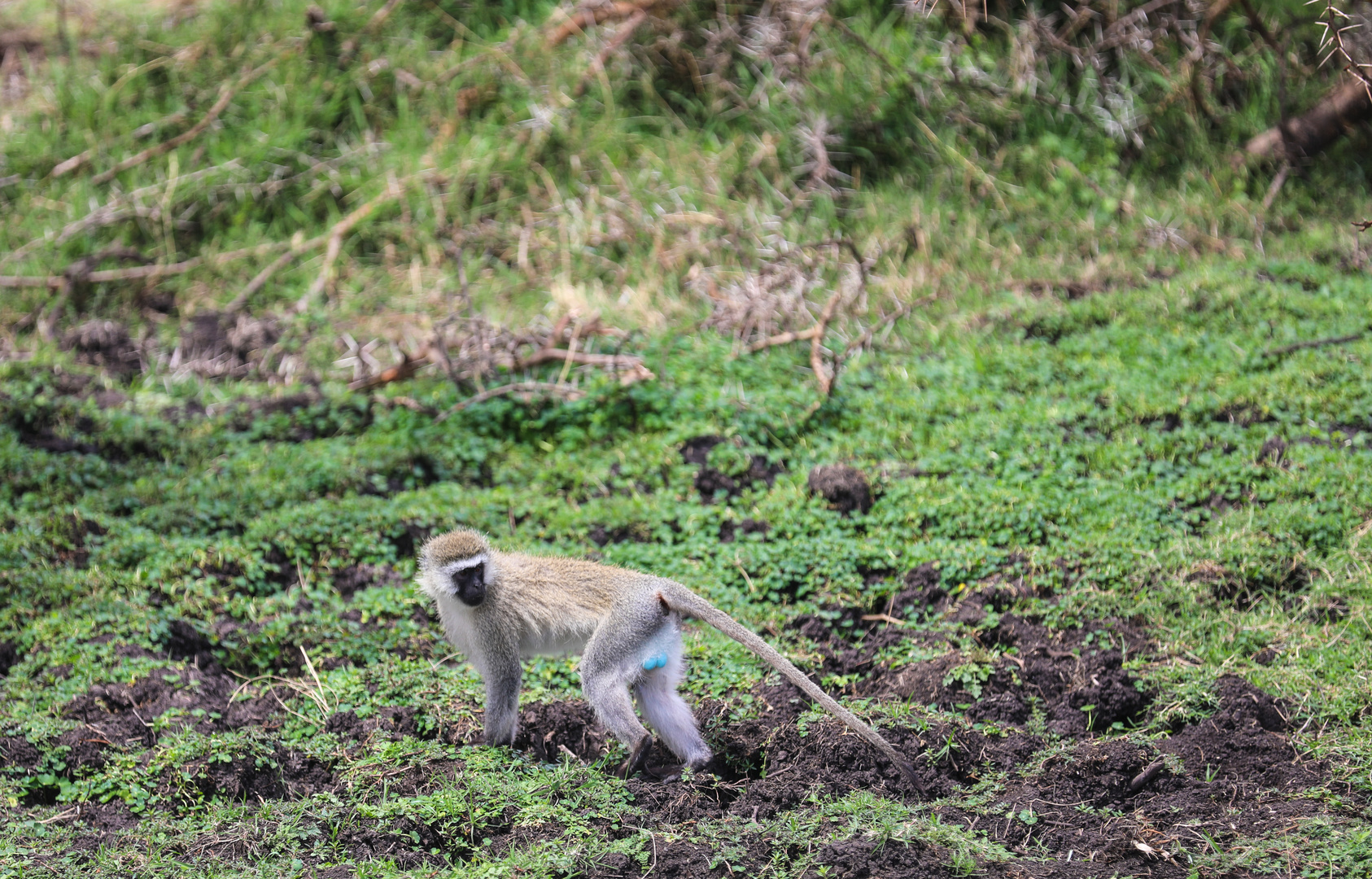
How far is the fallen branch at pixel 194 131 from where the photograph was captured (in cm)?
980

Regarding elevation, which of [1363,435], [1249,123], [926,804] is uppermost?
[1249,123]

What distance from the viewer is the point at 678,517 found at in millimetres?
6367

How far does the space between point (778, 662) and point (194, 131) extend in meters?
7.95

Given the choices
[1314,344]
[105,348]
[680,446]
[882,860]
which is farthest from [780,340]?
[105,348]

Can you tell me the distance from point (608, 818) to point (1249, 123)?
27.5ft

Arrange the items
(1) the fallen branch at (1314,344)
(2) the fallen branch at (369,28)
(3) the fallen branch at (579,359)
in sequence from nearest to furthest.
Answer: (1) the fallen branch at (1314,344) → (3) the fallen branch at (579,359) → (2) the fallen branch at (369,28)

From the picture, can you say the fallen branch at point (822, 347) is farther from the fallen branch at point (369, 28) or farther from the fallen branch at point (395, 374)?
the fallen branch at point (369, 28)

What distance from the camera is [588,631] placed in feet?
15.3

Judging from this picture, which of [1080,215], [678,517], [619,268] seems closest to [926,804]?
[678,517]

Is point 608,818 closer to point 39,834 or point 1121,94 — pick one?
point 39,834

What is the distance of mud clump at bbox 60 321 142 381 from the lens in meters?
8.55

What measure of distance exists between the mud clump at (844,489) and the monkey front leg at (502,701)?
2.27m

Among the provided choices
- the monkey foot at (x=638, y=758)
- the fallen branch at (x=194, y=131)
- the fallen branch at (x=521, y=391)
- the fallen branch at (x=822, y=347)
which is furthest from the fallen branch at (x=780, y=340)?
the fallen branch at (x=194, y=131)

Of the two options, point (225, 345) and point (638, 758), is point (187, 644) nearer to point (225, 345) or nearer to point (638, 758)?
point (638, 758)
